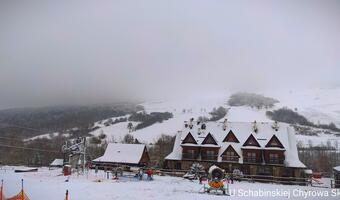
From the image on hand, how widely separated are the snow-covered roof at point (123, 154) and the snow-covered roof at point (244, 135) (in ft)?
19.1

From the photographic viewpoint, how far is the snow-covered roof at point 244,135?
49.4 meters

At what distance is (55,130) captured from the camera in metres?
185

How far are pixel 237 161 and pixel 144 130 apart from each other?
455ft

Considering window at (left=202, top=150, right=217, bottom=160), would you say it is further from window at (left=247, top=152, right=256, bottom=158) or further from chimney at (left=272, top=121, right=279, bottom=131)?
chimney at (left=272, top=121, right=279, bottom=131)

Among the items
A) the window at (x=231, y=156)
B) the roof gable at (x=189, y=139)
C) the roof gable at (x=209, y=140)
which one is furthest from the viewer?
the roof gable at (x=189, y=139)

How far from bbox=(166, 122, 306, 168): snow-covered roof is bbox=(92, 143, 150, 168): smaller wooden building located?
5.58 m

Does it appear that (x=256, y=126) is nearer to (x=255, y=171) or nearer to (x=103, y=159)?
(x=255, y=171)

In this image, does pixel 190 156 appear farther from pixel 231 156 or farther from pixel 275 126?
pixel 275 126

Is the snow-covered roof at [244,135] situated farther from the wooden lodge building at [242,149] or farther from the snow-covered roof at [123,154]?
the snow-covered roof at [123,154]

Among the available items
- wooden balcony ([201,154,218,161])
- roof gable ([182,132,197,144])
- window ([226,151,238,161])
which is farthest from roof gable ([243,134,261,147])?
roof gable ([182,132,197,144])

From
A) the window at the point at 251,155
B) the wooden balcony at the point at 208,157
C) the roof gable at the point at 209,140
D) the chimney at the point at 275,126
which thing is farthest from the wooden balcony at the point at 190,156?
the chimney at the point at 275,126

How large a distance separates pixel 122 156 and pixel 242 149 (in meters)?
21.8

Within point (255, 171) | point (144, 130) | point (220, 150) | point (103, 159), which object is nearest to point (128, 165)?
point (103, 159)

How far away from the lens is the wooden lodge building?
48188 mm
